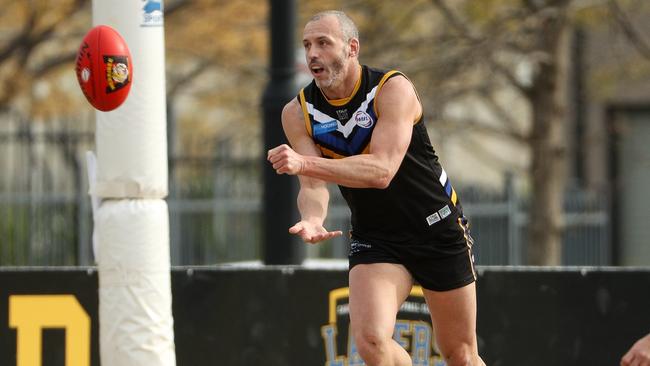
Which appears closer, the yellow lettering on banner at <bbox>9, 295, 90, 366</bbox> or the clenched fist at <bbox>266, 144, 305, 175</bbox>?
the clenched fist at <bbox>266, 144, 305, 175</bbox>

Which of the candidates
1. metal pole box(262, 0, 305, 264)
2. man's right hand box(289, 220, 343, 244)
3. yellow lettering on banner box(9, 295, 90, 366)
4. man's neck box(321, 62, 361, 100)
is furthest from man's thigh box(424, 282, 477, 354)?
metal pole box(262, 0, 305, 264)

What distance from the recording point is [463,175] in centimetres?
3194

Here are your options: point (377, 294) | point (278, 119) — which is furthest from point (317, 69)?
point (278, 119)

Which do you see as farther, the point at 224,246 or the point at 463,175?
the point at 463,175

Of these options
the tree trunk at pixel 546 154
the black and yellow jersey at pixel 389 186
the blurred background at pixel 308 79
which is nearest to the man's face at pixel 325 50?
the black and yellow jersey at pixel 389 186

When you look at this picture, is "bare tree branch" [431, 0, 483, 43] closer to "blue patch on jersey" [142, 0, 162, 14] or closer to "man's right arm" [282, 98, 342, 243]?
"man's right arm" [282, 98, 342, 243]

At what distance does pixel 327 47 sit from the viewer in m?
6.80

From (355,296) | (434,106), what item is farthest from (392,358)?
(434,106)

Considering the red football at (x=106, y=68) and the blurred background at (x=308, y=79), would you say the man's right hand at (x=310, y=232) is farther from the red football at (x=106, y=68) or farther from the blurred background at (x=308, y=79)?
the blurred background at (x=308, y=79)

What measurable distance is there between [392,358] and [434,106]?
892 cm

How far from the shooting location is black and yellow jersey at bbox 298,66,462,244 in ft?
23.1

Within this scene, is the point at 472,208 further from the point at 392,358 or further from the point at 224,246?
the point at 392,358

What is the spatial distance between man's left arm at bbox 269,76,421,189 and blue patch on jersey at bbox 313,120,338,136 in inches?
11.4

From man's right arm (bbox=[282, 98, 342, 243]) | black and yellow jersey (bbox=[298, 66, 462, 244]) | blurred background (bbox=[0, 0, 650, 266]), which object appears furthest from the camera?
blurred background (bbox=[0, 0, 650, 266])
